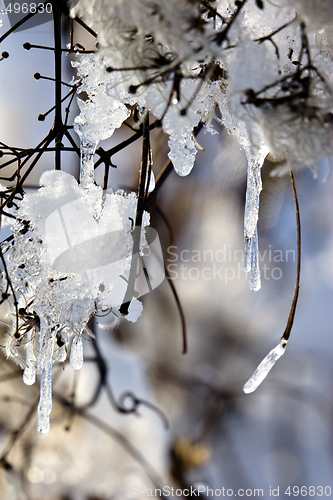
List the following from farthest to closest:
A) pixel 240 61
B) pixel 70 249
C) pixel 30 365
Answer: pixel 30 365 < pixel 70 249 < pixel 240 61

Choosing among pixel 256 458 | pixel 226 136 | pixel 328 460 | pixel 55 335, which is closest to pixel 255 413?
pixel 256 458

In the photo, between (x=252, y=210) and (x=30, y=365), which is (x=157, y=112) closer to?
(x=252, y=210)

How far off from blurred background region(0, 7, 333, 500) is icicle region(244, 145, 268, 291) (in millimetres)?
928

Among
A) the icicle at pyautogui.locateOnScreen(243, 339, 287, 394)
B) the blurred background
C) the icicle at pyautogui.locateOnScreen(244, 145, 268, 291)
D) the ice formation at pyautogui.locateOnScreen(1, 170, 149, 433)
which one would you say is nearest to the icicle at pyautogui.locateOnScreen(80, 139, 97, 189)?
the ice formation at pyautogui.locateOnScreen(1, 170, 149, 433)

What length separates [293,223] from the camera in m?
1.39

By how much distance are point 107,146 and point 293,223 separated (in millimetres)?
810

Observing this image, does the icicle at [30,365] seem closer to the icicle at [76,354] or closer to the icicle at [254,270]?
the icicle at [76,354]

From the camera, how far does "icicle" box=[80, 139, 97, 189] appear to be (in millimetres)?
424

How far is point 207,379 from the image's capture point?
1.50m

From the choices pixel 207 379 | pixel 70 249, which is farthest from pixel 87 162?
pixel 207 379

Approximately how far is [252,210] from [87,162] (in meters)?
0.22

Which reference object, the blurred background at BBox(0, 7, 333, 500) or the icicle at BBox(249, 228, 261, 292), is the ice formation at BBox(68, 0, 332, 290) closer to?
the icicle at BBox(249, 228, 261, 292)

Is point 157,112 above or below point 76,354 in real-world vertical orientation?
above

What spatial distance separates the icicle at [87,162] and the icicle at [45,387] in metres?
0.21
